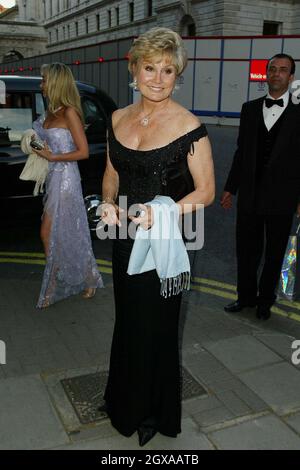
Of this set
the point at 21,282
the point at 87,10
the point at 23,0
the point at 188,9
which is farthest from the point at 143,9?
the point at 23,0

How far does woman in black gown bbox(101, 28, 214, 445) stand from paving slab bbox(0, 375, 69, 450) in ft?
1.15

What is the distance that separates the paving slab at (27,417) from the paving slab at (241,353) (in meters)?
1.31

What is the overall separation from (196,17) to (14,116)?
33.2 metres

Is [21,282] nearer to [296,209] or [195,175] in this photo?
[296,209]

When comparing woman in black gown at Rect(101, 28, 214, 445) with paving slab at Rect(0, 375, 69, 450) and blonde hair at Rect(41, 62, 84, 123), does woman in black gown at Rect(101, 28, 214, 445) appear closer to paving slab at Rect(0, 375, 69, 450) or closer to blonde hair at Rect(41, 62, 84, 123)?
paving slab at Rect(0, 375, 69, 450)

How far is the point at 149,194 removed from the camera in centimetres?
236

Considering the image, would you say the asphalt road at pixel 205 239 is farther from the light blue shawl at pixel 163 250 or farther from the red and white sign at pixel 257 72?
the red and white sign at pixel 257 72

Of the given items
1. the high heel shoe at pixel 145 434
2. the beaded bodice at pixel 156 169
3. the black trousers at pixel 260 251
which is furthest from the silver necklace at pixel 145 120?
the black trousers at pixel 260 251

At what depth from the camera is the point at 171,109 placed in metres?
2.36

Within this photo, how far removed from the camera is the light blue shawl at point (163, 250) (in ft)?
7.10

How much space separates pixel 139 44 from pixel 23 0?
342 feet

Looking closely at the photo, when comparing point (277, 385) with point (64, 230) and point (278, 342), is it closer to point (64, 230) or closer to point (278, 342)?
point (278, 342)

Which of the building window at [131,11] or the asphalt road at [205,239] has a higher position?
the building window at [131,11]
